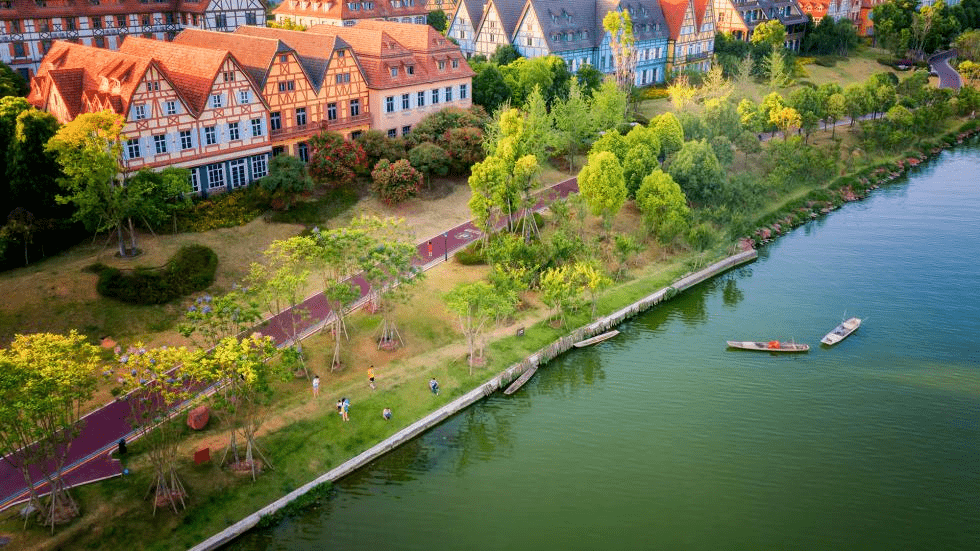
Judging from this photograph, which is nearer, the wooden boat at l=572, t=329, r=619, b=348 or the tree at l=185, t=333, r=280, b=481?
the tree at l=185, t=333, r=280, b=481

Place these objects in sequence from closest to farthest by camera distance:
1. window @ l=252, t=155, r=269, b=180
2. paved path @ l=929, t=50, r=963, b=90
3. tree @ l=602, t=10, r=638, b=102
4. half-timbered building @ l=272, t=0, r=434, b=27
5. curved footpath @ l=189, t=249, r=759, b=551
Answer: curved footpath @ l=189, t=249, r=759, b=551, window @ l=252, t=155, r=269, b=180, tree @ l=602, t=10, r=638, b=102, half-timbered building @ l=272, t=0, r=434, b=27, paved path @ l=929, t=50, r=963, b=90

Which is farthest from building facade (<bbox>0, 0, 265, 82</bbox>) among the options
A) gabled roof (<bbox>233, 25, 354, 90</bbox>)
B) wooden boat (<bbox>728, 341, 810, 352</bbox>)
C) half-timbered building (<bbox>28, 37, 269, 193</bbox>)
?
wooden boat (<bbox>728, 341, 810, 352</bbox>)

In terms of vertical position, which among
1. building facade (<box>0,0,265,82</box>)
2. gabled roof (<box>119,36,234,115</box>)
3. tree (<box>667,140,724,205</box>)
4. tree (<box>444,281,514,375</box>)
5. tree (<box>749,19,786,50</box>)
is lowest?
tree (<box>444,281,514,375</box>)

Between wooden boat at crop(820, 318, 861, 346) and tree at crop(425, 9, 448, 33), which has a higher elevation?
tree at crop(425, 9, 448, 33)

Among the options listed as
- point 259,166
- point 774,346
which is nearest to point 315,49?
point 259,166

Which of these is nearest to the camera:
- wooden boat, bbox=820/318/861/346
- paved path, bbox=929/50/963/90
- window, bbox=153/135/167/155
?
wooden boat, bbox=820/318/861/346

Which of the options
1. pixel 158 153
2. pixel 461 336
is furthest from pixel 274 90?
pixel 461 336

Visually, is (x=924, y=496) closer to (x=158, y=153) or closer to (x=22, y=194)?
(x=158, y=153)

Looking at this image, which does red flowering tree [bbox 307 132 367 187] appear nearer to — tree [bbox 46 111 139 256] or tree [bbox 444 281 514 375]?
tree [bbox 46 111 139 256]
